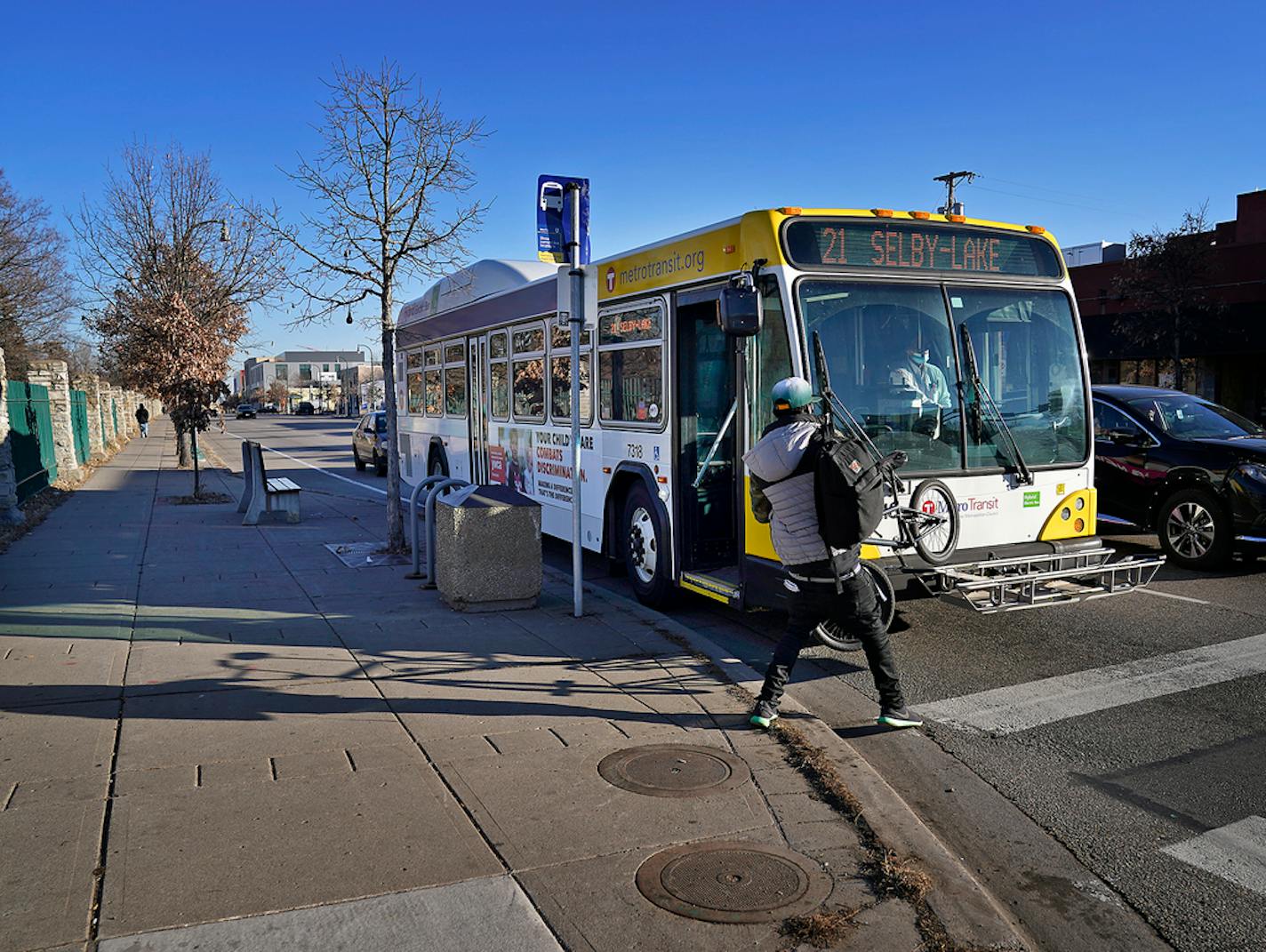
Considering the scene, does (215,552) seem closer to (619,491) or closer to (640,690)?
(619,491)

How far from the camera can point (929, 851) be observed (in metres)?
4.23

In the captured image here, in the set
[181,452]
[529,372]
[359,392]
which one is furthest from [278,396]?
[529,372]

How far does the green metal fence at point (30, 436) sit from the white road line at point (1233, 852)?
51.4 ft

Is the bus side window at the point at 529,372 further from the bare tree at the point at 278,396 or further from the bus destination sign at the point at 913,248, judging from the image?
the bare tree at the point at 278,396

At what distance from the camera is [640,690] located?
641 centimetres

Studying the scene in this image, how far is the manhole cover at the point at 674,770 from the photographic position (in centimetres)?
485

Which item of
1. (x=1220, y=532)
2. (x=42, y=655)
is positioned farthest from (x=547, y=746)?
(x=1220, y=532)

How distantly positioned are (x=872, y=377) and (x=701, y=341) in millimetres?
1779

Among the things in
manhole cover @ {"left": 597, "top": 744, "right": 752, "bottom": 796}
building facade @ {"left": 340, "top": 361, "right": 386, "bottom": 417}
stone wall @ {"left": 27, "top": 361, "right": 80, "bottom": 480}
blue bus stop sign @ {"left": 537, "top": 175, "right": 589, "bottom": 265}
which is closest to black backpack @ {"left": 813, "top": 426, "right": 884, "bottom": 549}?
manhole cover @ {"left": 597, "top": 744, "right": 752, "bottom": 796}

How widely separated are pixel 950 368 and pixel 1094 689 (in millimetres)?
2369

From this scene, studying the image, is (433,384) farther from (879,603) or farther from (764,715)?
(764,715)

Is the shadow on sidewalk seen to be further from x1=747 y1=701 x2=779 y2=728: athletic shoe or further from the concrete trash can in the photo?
the concrete trash can

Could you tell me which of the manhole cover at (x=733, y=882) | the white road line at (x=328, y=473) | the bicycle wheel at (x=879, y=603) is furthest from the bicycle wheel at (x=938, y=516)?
the white road line at (x=328, y=473)

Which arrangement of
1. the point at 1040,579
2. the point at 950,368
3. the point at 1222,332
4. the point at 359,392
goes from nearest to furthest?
the point at 1040,579 < the point at 950,368 < the point at 1222,332 < the point at 359,392
